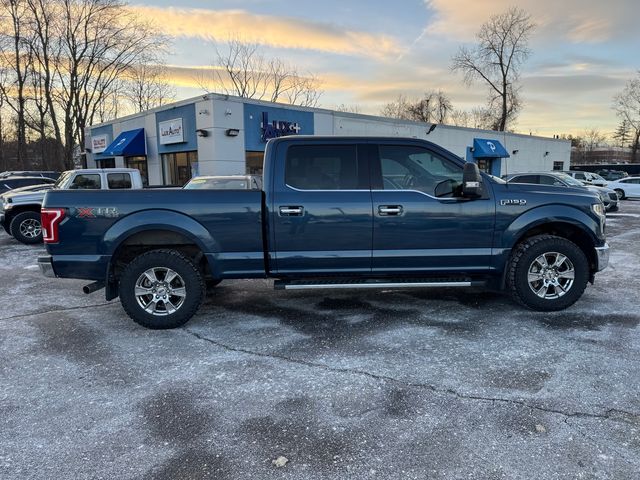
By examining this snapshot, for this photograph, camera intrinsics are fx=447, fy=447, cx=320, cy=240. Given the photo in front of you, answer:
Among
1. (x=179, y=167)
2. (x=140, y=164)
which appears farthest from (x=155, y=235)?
(x=140, y=164)

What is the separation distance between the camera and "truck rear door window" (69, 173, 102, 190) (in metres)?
10.4

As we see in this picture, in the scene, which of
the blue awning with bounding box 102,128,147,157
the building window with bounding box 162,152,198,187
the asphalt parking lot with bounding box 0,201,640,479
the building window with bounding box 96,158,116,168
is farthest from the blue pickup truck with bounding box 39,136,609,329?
the building window with bounding box 96,158,116,168

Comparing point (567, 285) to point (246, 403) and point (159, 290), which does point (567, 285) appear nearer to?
point (246, 403)

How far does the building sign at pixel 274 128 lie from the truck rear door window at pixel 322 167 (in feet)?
41.1

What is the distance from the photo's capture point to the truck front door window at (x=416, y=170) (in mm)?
4860

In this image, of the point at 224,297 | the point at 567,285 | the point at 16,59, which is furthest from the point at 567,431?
the point at 16,59

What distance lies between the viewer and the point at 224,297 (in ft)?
20.1

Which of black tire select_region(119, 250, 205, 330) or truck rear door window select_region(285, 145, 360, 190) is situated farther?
truck rear door window select_region(285, 145, 360, 190)

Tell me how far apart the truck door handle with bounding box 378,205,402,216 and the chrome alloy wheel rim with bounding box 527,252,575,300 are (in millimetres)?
1654

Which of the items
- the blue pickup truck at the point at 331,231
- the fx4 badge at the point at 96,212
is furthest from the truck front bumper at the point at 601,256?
the fx4 badge at the point at 96,212

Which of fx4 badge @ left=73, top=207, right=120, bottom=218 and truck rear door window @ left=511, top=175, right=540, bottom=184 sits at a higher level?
truck rear door window @ left=511, top=175, right=540, bottom=184

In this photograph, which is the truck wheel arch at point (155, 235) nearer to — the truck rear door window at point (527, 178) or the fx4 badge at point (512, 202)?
the fx4 badge at point (512, 202)

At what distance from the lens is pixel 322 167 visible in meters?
4.89

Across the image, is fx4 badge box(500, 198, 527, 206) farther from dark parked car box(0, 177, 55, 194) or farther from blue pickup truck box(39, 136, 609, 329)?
dark parked car box(0, 177, 55, 194)
